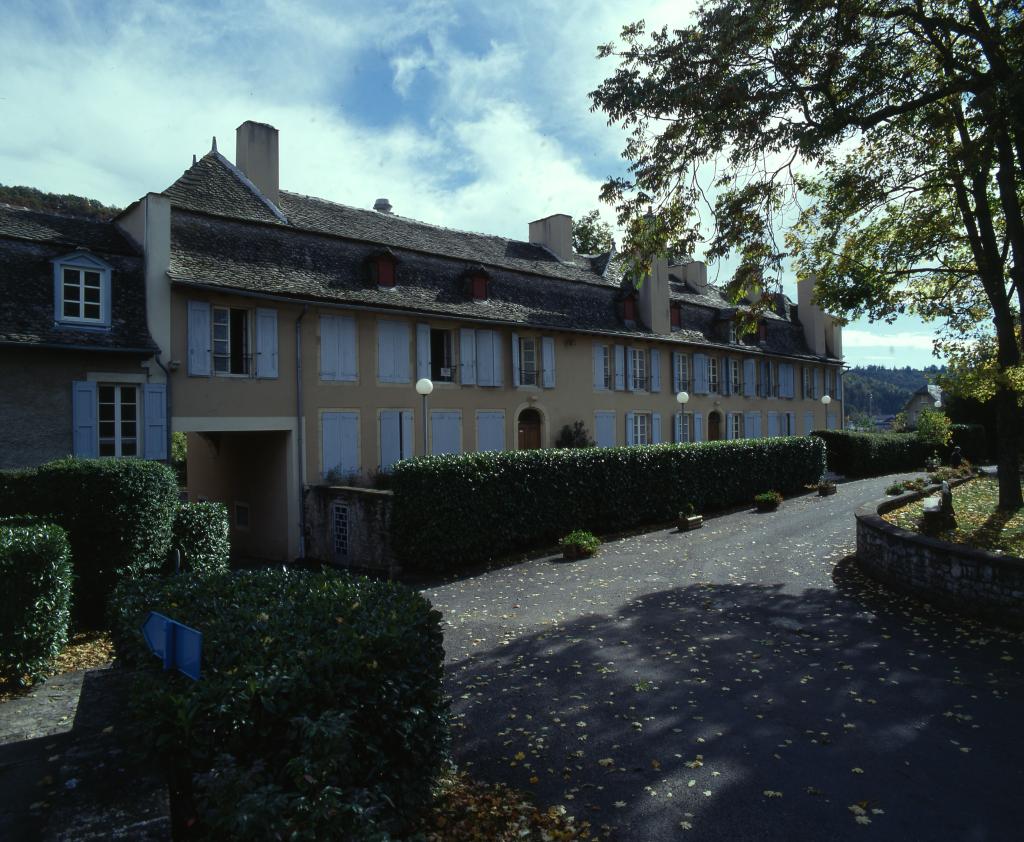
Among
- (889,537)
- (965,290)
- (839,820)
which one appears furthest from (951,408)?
(839,820)

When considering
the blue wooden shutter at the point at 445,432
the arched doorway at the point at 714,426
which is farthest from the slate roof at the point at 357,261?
the arched doorway at the point at 714,426

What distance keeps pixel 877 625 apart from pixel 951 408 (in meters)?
35.5

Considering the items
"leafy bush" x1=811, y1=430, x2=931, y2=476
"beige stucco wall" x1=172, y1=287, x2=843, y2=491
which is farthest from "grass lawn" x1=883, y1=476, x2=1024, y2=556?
"leafy bush" x1=811, y1=430, x2=931, y2=476

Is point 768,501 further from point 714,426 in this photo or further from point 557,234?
point 557,234

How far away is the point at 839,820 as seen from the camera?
4.15 metres

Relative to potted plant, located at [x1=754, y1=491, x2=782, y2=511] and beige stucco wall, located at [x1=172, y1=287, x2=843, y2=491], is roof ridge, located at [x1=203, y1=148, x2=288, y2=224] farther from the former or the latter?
potted plant, located at [x1=754, y1=491, x2=782, y2=511]

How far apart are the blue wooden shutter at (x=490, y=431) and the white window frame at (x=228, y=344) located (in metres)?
6.67

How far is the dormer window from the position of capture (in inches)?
707

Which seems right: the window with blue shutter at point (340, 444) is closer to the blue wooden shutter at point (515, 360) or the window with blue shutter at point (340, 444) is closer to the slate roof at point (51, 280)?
the slate roof at point (51, 280)

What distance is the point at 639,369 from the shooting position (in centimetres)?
2509

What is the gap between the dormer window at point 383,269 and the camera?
17953mm

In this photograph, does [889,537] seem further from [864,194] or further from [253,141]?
[253,141]

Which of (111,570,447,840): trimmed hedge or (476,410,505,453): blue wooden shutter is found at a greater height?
(476,410,505,453): blue wooden shutter

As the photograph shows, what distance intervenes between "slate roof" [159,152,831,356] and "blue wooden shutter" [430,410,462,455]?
278cm
